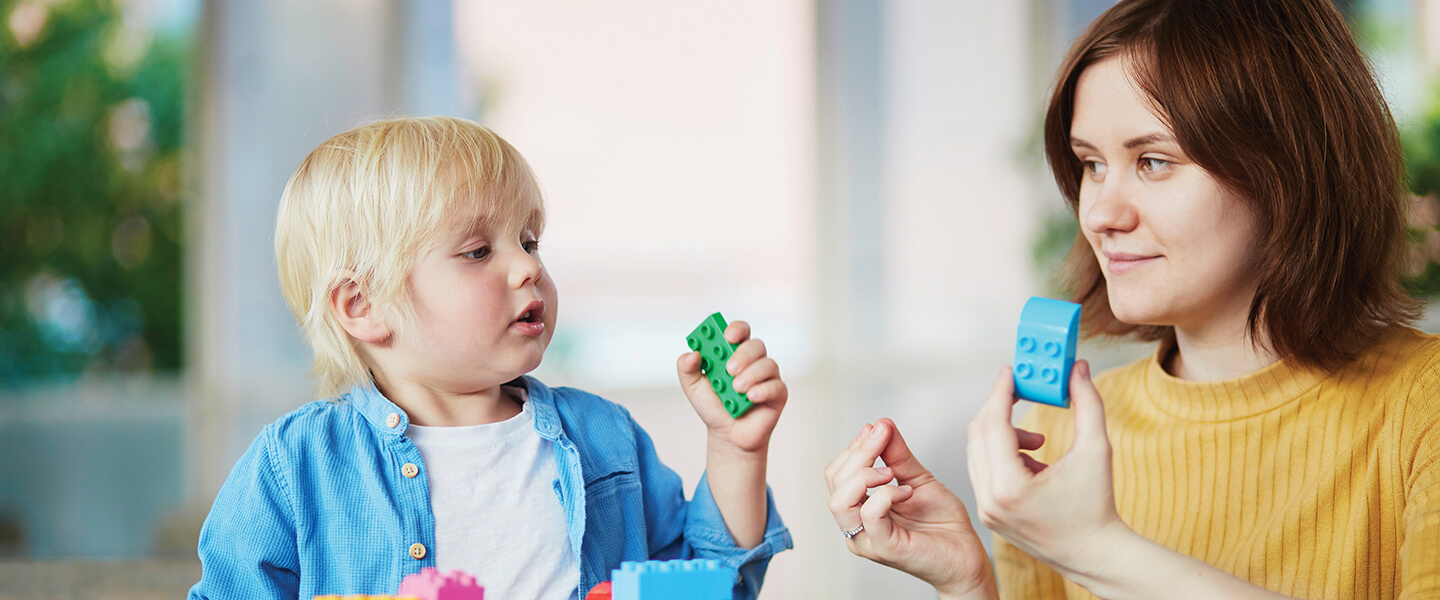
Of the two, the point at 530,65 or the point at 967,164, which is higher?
the point at 530,65

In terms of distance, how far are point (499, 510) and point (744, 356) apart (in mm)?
283

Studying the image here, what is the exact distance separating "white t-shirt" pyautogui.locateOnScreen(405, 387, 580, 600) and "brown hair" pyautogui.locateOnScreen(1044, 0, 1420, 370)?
72 cm

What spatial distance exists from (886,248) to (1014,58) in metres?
0.66

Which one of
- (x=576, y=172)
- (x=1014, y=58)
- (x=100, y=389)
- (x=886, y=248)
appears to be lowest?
(x=100, y=389)

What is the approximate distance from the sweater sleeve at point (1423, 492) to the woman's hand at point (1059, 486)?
0.29 meters

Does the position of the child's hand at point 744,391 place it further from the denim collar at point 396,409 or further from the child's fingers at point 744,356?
the denim collar at point 396,409

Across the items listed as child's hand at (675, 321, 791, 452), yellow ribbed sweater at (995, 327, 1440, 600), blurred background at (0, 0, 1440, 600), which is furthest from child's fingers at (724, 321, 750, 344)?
blurred background at (0, 0, 1440, 600)

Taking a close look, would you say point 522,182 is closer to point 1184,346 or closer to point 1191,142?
point 1191,142

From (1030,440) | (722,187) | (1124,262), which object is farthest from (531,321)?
(722,187)

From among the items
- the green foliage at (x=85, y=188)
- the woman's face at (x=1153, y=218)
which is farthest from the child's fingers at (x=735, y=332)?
the green foliage at (x=85, y=188)

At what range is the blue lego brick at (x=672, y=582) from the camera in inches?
25.8

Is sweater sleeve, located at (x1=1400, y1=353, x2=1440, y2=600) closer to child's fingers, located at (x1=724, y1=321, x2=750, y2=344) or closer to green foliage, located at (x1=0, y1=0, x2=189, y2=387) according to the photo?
child's fingers, located at (x1=724, y1=321, x2=750, y2=344)

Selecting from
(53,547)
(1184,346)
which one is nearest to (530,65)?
(1184,346)

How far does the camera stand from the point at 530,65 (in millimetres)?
3066
